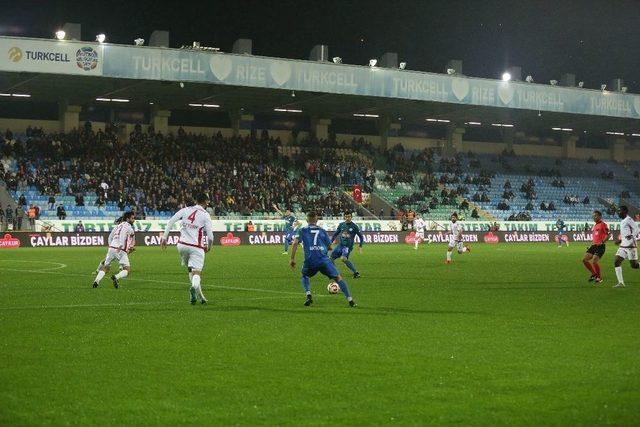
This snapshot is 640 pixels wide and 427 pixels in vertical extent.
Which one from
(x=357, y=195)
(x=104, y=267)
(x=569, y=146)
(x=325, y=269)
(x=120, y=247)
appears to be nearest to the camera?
(x=325, y=269)

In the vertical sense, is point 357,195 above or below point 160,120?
below

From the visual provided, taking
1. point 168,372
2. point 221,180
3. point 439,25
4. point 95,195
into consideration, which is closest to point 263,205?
point 221,180

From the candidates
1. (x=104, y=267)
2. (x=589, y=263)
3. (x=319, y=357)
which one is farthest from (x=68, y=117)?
(x=319, y=357)

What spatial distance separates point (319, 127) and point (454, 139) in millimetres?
13071

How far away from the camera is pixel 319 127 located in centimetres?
7538

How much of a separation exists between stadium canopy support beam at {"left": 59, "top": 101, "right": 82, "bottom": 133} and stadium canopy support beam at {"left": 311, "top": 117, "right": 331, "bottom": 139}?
776 inches

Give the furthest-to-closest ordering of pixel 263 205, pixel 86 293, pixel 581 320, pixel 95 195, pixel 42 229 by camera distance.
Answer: pixel 263 205 < pixel 95 195 < pixel 42 229 < pixel 86 293 < pixel 581 320

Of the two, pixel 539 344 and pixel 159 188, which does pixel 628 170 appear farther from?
pixel 539 344

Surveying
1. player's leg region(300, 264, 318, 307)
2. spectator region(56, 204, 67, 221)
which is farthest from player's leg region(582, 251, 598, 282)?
spectator region(56, 204, 67, 221)

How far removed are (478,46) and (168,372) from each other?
66.2 metres

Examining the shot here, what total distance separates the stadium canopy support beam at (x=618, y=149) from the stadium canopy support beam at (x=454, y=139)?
18.6m

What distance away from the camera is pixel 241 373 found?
33.4 feet

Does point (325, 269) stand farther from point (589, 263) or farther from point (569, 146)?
point (569, 146)

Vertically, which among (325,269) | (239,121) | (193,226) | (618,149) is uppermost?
(239,121)
